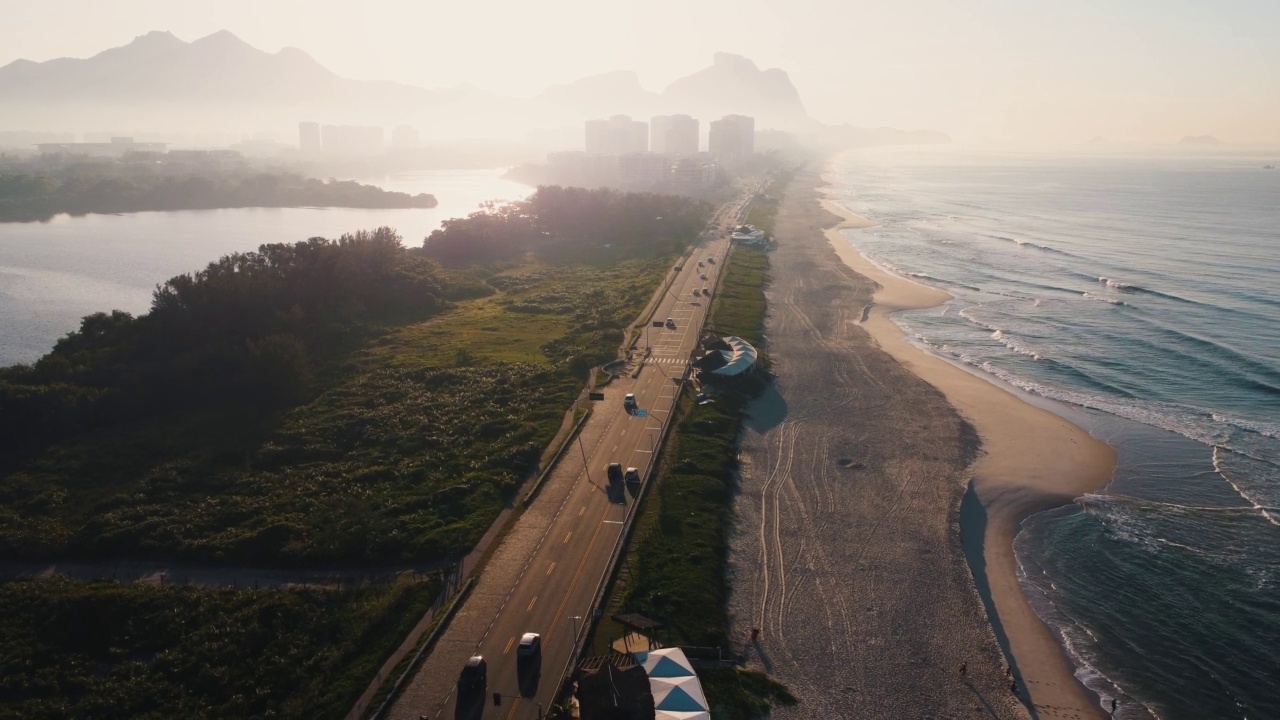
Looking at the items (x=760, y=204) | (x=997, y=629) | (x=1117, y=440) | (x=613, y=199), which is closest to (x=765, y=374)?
(x=1117, y=440)

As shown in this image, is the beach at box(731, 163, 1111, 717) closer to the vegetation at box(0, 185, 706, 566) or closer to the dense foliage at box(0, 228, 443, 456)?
the vegetation at box(0, 185, 706, 566)

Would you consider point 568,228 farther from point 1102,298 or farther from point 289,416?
point 289,416

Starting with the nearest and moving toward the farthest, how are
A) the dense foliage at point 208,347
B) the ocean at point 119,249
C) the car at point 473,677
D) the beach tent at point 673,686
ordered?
1. the beach tent at point 673,686
2. the car at point 473,677
3. the dense foliage at point 208,347
4. the ocean at point 119,249

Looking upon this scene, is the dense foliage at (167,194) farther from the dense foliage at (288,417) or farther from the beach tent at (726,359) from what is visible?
the beach tent at (726,359)

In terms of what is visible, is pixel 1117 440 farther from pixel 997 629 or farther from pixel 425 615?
pixel 425 615

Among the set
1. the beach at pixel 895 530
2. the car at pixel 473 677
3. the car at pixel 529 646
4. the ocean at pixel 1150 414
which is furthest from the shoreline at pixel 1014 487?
the car at pixel 473 677

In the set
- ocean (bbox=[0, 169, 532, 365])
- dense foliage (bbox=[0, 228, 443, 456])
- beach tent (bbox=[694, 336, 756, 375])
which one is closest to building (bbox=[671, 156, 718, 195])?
ocean (bbox=[0, 169, 532, 365])
